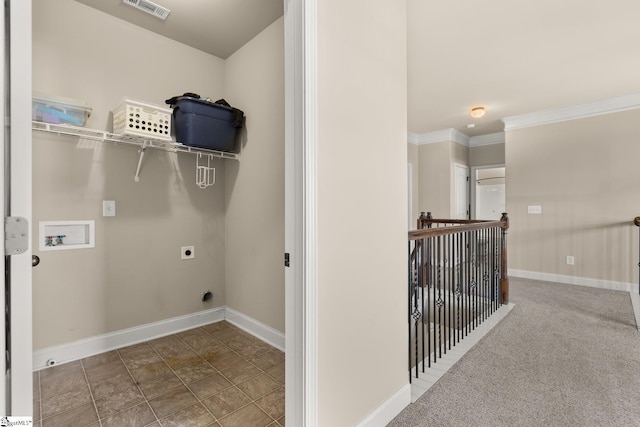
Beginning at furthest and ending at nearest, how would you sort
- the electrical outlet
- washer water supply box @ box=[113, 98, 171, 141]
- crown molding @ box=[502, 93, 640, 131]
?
1. crown molding @ box=[502, 93, 640, 131]
2. the electrical outlet
3. washer water supply box @ box=[113, 98, 171, 141]

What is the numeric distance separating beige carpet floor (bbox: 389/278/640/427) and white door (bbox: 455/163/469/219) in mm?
3097

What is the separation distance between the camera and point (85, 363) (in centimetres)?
212

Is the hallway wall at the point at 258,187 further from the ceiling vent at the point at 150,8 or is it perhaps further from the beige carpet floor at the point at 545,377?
the beige carpet floor at the point at 545,377

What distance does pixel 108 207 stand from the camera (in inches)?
91.3

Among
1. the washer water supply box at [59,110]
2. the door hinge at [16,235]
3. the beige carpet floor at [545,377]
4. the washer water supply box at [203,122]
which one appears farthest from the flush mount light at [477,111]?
the door hinge at [16,235]

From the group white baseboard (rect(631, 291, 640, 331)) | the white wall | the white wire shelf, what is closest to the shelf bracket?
the white wire shelf

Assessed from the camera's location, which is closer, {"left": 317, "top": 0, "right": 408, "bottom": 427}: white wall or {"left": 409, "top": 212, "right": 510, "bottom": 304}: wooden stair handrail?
{"left": 317, "top": 0, "right": 408, "bottom": 427}: white wall

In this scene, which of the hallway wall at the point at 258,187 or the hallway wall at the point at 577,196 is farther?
the hallway wall at the point at 577,196

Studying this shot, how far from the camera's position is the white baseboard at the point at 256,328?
2412 mm

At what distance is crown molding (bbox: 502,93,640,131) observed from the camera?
391 cm

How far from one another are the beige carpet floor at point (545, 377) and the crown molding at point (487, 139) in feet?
12.1

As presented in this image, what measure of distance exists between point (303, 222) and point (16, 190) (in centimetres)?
83

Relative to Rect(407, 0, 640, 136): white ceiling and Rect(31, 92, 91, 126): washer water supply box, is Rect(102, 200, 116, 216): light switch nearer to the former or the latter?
Rect(31, 92, 91, 126): washer water supply box

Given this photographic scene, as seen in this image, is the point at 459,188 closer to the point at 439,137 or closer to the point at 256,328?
the point at 439,137
